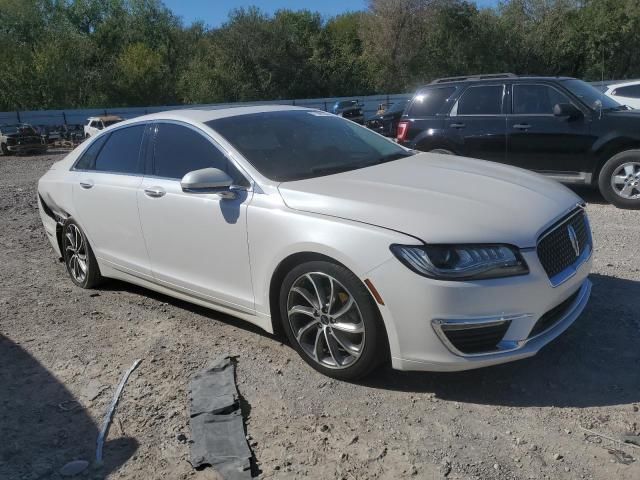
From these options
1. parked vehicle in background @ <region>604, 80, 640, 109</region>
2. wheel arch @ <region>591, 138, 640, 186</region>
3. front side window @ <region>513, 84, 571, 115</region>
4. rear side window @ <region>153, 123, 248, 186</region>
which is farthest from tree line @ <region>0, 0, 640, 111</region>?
rear side window @ <region>153, 123, 248, 186</region>

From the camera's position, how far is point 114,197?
4.74 meters

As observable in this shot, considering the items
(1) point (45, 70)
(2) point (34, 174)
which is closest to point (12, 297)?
(2) point (34, 174)

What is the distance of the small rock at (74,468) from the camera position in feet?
9.39

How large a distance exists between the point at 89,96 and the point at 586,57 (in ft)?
131

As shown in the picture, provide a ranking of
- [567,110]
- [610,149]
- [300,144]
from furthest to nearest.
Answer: [567,110] < [610,149] < [300,144]

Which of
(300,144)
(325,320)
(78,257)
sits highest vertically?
(300,144)

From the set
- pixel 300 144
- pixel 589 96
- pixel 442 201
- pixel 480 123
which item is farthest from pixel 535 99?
pixel 442 201

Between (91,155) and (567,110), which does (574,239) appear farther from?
(567,110)

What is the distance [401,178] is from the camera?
3.81m

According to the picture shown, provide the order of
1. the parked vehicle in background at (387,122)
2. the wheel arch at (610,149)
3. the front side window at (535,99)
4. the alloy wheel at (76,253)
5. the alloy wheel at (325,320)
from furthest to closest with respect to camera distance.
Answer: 1. the parked vehicle in background at (387,122)
2. the front side window at (535,99)
3. the wheel arch at (610,149)
4. the alloy wheel at (76,253)
5. the alloy wheel at (325,320)

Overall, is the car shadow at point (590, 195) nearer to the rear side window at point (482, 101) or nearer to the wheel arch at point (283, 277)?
the rear side window at point (482, 101)

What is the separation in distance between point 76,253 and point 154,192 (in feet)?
5.32

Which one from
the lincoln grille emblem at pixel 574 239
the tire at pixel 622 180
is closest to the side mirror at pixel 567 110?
the tire at pixel 622 180

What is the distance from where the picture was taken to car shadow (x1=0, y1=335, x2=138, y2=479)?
295cm
